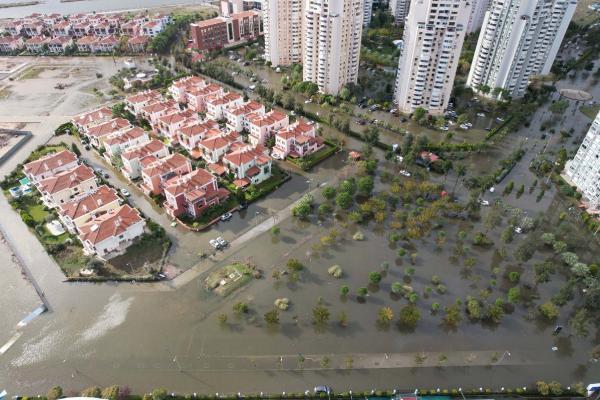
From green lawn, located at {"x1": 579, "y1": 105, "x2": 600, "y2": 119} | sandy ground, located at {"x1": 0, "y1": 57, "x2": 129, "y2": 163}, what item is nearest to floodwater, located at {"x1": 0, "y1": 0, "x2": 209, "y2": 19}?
sandy ground, located at {"x1": 0, "y1": 57, "x2": 129, "y2": 163}

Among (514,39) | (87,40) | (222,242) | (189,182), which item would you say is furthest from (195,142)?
(87,40)

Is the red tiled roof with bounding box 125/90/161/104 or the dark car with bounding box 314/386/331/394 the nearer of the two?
the dark car with bounding box 314/386/331/394

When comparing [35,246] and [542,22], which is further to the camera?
[542,22]

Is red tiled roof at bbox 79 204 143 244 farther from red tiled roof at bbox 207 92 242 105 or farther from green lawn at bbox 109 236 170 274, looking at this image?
red tiled roof at bbox 207 92 242 105

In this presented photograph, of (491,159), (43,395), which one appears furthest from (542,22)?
(43,395)

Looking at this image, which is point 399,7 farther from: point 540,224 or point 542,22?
point 540,224

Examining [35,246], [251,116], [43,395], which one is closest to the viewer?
[43,395]

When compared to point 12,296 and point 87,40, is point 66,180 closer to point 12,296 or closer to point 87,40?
point 12,296

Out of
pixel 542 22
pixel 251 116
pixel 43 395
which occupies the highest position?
pixel 542 22
